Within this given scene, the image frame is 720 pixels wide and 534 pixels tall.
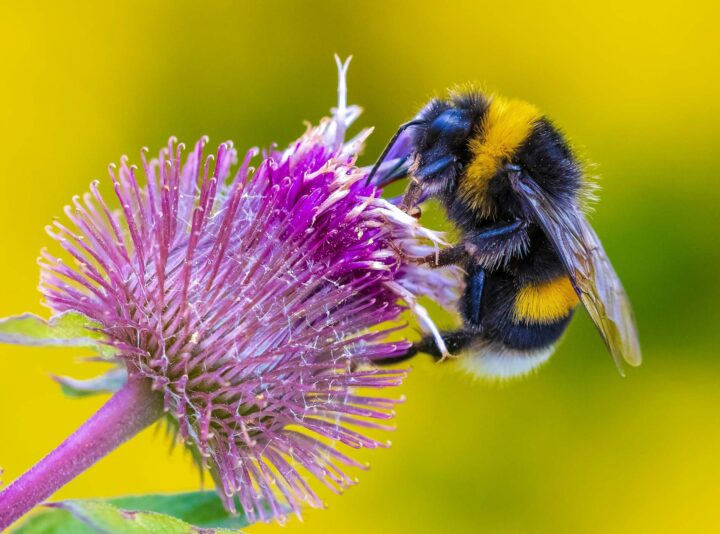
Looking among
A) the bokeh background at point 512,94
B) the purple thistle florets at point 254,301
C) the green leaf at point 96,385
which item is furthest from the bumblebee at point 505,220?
the bokeh background at point 512,94

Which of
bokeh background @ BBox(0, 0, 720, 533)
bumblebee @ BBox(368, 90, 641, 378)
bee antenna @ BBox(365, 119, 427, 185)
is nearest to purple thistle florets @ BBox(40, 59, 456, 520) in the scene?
bee antenna @ BBox(365, 119, 427, 185)

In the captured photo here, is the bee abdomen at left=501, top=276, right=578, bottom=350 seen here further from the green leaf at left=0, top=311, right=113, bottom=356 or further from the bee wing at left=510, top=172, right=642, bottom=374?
the green leaf at left=0, top=311, right=113, bottom=356

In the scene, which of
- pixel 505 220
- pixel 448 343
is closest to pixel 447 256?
pixel 505 220

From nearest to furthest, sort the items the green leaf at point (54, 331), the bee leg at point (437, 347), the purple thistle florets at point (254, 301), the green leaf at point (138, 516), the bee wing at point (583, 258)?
the green leaf at point (138, 516), the green leaf at point (54, 331), the purple thistle florets at point (254, 301), the bee wing at point (583, 258), the bee leg at point (437, 347)

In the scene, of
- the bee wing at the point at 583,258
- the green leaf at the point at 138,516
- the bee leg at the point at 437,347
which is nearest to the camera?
the green leaf at the point at 138,516

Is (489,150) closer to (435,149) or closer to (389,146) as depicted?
(435,149)

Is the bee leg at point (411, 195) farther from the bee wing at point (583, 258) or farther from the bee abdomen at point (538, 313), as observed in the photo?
the bee abdomen at point (538, 313)

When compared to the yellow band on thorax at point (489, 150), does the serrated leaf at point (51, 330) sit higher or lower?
higher
